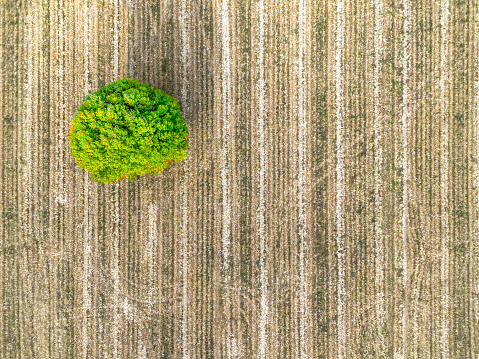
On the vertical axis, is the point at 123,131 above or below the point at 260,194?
above

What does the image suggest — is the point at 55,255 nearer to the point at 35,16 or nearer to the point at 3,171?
the point at 3,171

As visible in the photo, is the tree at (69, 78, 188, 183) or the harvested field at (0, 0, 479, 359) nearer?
the tree at (69, 78, 188, 183)

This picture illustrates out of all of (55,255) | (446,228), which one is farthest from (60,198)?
(446,228)

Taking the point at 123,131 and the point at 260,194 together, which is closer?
the point at 123,131

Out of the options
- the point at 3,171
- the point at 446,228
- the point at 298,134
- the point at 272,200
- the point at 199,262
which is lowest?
the point at 199,262
